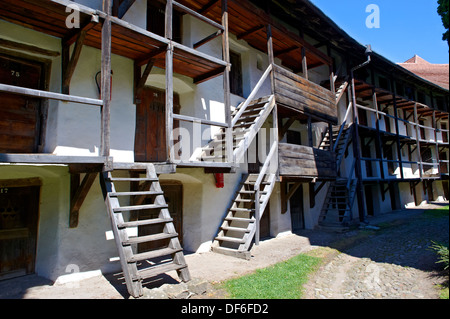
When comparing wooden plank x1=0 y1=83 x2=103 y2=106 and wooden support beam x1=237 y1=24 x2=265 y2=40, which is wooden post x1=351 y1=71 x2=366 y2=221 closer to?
wooden support beam x1=237 y1=24 x2=265 y2=40

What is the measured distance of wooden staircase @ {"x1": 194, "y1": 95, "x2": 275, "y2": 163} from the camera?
23.5 feet

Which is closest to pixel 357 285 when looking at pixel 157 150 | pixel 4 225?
pixel 157 150

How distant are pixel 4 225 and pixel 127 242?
3159 mm

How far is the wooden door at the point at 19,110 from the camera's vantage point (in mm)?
5098

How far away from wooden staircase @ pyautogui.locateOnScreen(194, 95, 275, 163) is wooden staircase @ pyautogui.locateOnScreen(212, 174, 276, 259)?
139cm

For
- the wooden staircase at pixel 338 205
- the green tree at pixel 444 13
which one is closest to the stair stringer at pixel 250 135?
the green tree at pixel 444 13

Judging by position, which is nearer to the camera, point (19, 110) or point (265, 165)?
point (19, 110)

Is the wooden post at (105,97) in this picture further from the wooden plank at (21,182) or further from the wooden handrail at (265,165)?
the wooden handrail at (265,165)

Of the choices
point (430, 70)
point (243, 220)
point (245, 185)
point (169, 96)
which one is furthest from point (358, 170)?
point (430, 70)

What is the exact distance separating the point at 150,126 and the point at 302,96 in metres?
5.20

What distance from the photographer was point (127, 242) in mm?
4230

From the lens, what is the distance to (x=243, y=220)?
23.8 ft

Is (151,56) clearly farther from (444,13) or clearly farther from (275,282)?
(444,13)

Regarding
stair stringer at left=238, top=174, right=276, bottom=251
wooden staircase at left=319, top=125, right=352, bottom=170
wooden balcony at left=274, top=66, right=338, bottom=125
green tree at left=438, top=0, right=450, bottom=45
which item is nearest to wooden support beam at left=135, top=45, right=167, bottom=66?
wooden balcony at left=274, top=66, right=338, bottom=125
